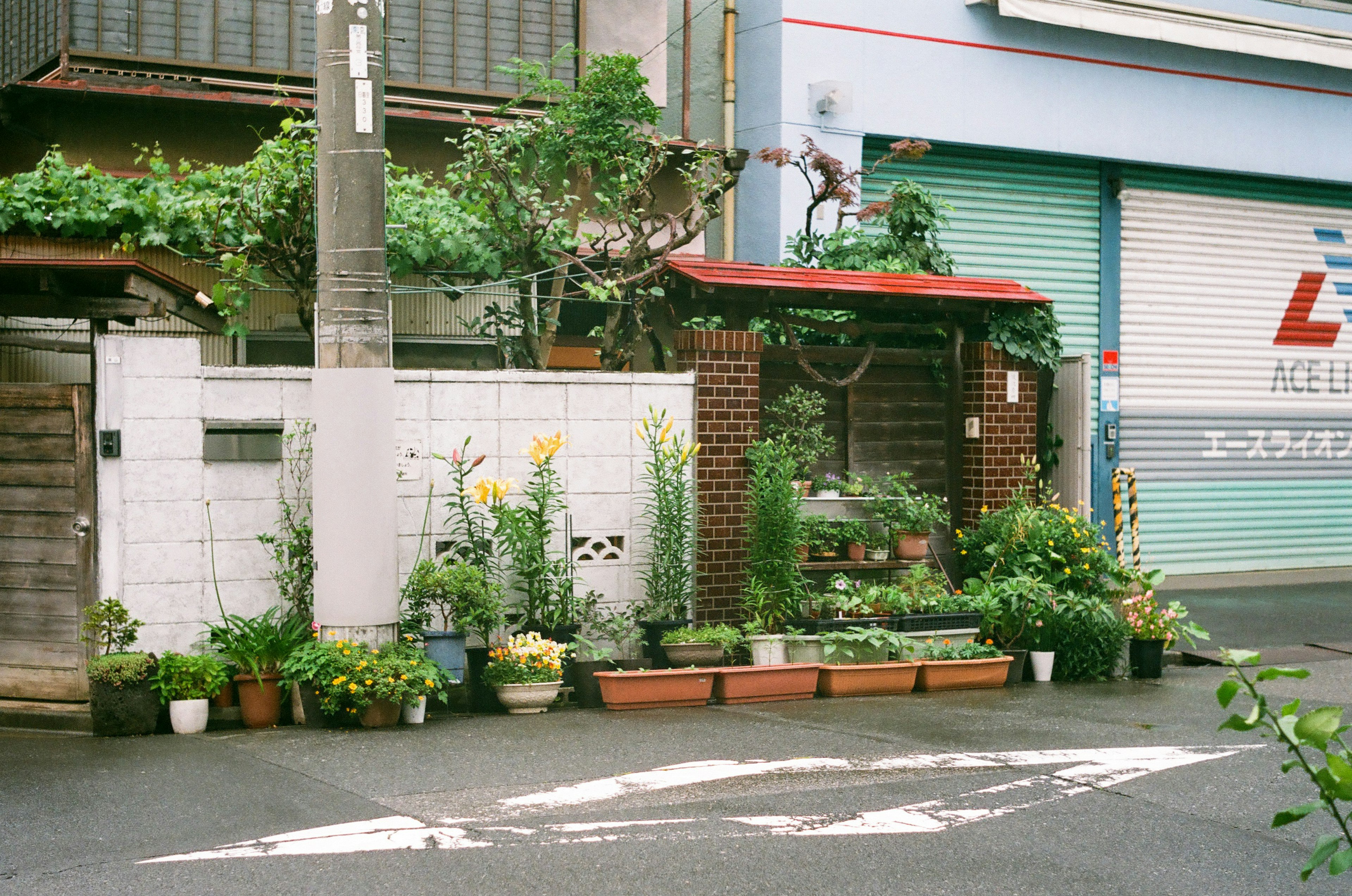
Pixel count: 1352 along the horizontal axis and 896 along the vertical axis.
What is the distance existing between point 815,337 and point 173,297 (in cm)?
544

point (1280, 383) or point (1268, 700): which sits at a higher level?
point (1280, 383)

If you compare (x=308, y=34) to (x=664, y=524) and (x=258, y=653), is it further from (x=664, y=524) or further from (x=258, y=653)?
(x=258, y=653)

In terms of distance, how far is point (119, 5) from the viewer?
12.2 meters

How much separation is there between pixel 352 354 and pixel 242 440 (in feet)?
3.58

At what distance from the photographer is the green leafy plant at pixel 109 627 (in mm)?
8617

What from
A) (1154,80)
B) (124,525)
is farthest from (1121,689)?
(1154,80)

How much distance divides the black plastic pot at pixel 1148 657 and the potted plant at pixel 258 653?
658cm

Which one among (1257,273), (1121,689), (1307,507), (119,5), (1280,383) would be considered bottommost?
(1121,689)

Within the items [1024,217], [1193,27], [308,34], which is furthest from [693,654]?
[1193,27]

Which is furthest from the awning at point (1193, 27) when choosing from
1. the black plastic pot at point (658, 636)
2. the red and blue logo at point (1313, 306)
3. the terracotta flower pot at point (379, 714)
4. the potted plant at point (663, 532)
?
the terracotta flower pot at point (379, 714)

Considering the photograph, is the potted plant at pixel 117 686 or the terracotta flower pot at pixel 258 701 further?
the terracotta flower pot at pixel 258 701

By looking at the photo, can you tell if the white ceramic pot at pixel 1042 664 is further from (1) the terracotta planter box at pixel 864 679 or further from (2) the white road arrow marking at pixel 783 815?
(2) the white road arrow marking at pixel 783 815

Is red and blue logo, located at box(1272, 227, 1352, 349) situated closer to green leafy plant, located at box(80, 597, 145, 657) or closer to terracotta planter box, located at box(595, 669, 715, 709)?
terracotta planter box, located at box(595, 669, 715, 709)

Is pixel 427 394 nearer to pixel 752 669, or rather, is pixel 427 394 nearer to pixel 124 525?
pixel 124 525
